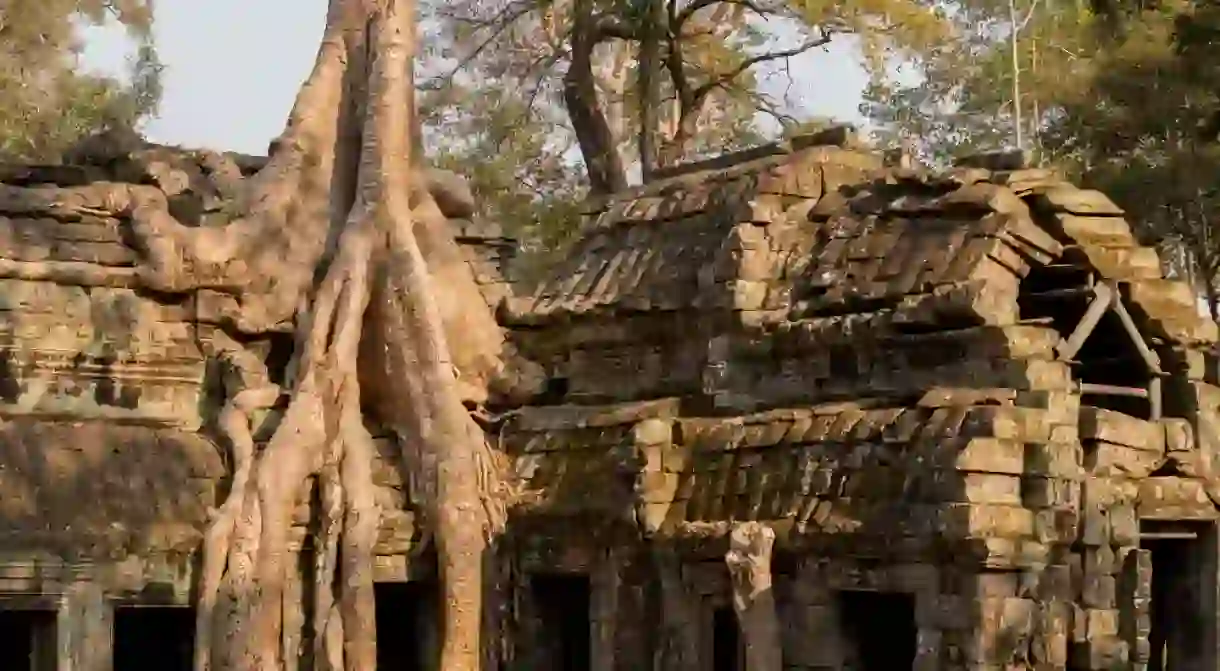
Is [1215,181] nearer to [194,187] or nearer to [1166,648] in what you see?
[1166,648]

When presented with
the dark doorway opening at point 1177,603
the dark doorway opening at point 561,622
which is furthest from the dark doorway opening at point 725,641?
the dark doorway opening at point 1177,603

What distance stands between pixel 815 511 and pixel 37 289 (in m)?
5.62

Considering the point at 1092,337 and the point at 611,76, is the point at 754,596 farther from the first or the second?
the point at 611,76

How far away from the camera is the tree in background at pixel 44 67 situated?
2564 cm

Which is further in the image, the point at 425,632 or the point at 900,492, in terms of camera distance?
the point at 425,632

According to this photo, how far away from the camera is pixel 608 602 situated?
12445mm

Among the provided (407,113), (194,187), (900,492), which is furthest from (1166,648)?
(194,187)

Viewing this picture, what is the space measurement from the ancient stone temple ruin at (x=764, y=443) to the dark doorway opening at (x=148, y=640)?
24 mm

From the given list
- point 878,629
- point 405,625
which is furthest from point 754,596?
point 405,625

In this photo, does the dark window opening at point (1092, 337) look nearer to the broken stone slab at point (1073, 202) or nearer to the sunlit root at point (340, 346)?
the broken stone slab at point (1073, 202)

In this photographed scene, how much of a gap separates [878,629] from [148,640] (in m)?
5.81

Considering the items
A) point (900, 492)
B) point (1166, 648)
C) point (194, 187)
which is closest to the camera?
point (900, 492)

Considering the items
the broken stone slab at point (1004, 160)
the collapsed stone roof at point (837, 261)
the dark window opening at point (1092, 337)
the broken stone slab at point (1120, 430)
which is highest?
the broken stone slab at point (1004, 160)

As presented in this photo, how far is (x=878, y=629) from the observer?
11570 millimetres
